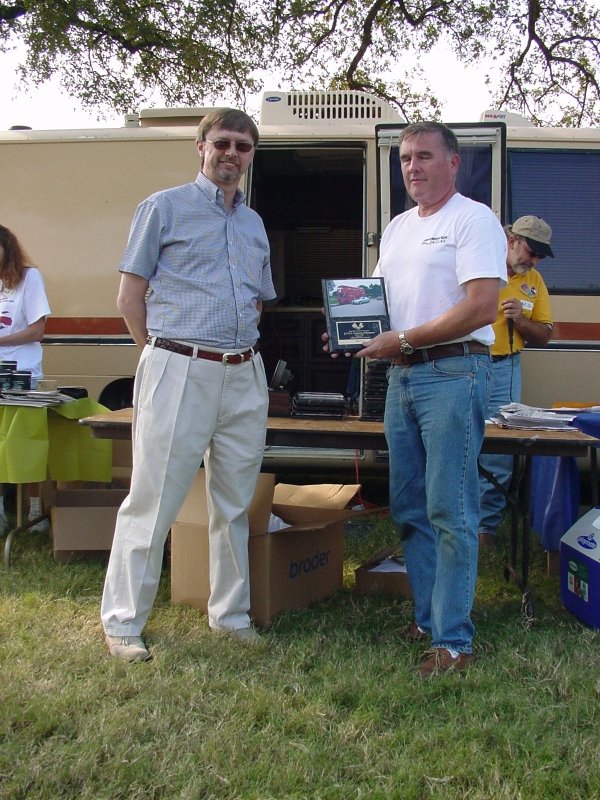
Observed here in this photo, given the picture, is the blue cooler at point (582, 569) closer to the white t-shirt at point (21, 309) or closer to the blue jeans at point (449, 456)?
the blue jeans at point (449, 456)

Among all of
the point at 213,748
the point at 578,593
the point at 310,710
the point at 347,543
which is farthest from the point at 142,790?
the point at 347,543

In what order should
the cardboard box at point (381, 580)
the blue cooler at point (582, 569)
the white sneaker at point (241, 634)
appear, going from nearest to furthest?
1. the white sneaker at point (241, 634)
2. the blue cooler at point (582, 569)
3. the cardboard box at point (381, 580)

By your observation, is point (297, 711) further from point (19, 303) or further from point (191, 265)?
point (19, 303)

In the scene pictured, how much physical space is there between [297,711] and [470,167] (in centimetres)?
345

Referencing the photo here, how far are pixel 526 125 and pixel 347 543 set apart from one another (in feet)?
9.49

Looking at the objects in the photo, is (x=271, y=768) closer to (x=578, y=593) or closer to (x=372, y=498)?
(x=578, y=593)

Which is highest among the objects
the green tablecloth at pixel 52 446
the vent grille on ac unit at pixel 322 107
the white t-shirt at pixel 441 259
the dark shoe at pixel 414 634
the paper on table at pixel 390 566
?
the vent grille on ac unit at pixel 322 107

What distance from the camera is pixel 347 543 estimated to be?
14.9ft

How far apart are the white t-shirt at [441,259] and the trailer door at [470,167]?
204cm

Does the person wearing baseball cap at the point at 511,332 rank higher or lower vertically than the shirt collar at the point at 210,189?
lower

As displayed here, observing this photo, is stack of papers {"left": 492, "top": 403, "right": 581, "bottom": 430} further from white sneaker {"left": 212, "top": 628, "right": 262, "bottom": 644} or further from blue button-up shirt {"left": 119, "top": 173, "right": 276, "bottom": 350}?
white sneaker {"left": 212, "top": 628, "right": 262, "bottom": 644}

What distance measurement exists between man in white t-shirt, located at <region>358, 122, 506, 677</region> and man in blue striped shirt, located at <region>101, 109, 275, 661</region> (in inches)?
20.3

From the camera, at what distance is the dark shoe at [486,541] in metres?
4.41

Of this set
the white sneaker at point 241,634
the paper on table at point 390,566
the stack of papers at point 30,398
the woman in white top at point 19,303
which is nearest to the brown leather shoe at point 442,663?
the white sneaker at point 241,634
